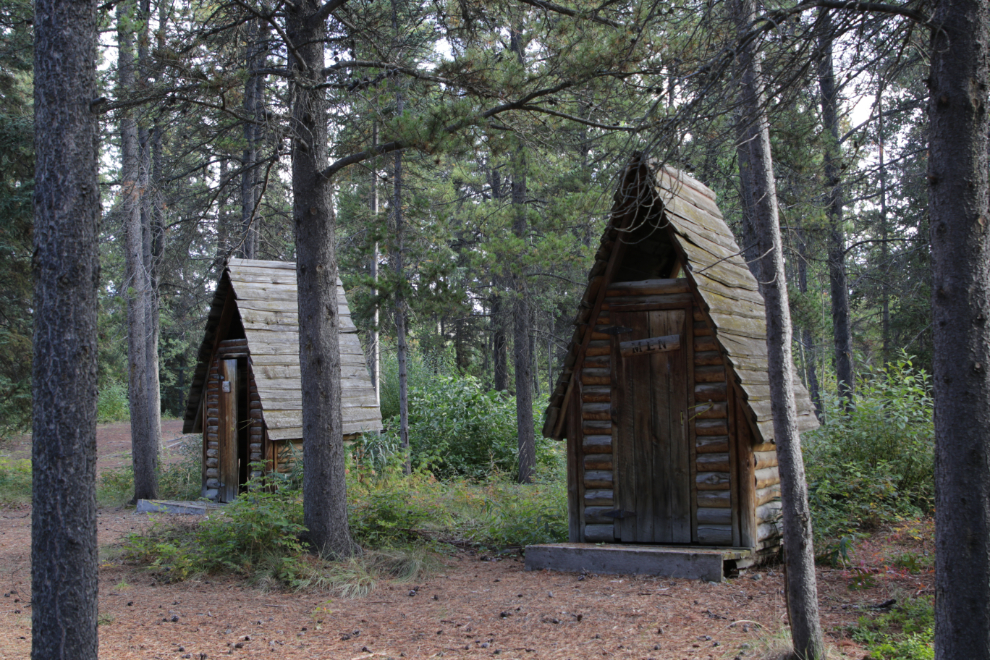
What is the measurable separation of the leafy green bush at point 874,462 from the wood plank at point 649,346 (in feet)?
9.73

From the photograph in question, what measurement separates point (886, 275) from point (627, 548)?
7.80 metres

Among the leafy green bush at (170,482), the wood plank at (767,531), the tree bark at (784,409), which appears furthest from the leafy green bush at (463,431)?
the tree bark at (784,409)

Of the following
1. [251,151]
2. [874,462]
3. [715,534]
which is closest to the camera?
[715,534]

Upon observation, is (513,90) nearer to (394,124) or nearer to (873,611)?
(394,124)

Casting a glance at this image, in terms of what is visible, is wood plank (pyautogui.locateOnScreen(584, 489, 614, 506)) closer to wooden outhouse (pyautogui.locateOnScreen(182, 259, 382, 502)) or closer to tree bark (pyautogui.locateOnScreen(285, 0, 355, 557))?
tree bark (pyautogui.locateOnScreen(285, 0, 355, 557))

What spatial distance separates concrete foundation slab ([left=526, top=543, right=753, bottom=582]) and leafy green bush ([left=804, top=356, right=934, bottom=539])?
2.01 metres

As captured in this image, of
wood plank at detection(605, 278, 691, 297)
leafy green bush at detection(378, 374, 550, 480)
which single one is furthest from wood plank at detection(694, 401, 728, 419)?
leafy green bush at detection(378, 374, 550, 480)

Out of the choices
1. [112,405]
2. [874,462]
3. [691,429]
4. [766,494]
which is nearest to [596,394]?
[691,429]

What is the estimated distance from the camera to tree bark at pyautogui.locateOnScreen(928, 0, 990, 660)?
375 cm

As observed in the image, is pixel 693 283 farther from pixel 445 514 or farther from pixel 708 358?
pixel 445 514

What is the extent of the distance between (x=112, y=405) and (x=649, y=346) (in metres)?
32.0

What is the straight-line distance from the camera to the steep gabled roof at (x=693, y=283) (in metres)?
8.05

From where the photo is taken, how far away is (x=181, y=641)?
237 inches

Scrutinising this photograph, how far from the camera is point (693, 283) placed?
8.19m
